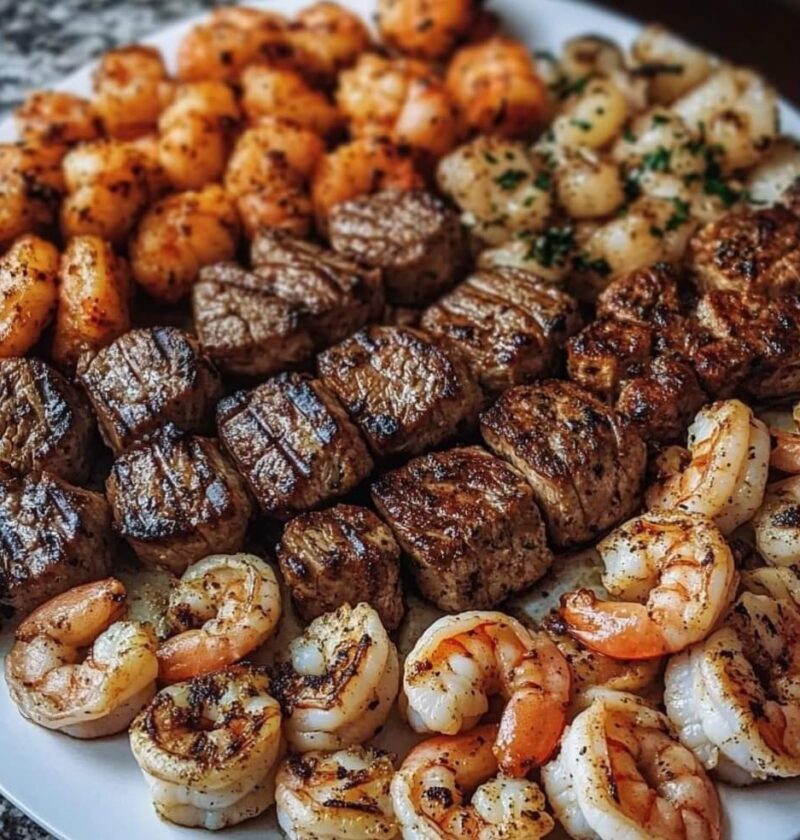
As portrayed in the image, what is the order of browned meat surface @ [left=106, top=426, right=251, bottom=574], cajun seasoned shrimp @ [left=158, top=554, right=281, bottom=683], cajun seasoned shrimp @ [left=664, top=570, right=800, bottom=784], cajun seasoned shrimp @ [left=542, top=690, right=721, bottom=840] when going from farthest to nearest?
1. browned meat surface @ [left=106, top=426, right=251, bottom=574]
2. cajun seasoned shrimp @ [left=158, top=554, right=281, bottom=683]
3. cajun seasoned shrimp @ [left=664, top=570, right=800, bottom=784]
4. cajun seasoned shrimp @ [left=542, top=690, right=721, bottom=840]

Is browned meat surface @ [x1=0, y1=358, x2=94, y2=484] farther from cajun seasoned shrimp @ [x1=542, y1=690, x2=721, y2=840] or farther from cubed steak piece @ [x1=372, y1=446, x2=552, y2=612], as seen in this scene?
cajun seasoned shrimp @ [x1=542, y1=690, x2=721, y2=840]

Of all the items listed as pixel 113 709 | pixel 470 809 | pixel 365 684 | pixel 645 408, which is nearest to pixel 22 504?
pixel 113 709

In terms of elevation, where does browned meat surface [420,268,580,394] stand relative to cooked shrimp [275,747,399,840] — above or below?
above

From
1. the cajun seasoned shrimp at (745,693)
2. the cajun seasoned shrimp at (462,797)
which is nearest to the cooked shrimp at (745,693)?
the cajun seasoned shrimp at (745,693)

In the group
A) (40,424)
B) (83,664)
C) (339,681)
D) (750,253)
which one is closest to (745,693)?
(339,681)

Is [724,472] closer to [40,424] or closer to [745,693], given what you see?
[745,693]

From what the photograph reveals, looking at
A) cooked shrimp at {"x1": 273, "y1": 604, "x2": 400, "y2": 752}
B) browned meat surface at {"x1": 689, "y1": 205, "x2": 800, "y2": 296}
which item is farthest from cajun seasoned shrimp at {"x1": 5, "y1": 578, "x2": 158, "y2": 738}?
browned meat surface at {"x1": 689, "y1": 205, "x2": 800, "y2": 296}
